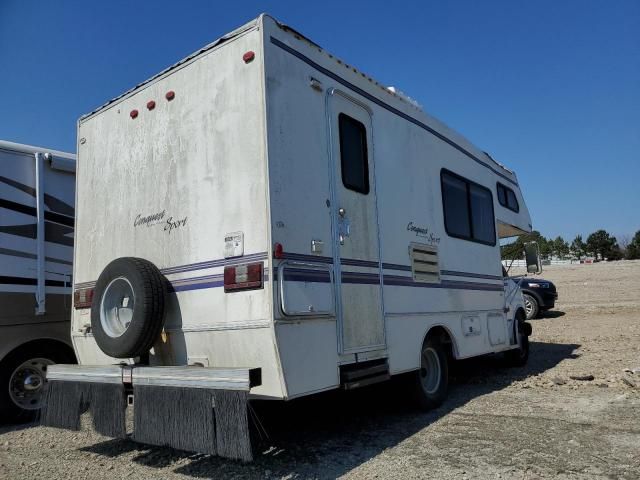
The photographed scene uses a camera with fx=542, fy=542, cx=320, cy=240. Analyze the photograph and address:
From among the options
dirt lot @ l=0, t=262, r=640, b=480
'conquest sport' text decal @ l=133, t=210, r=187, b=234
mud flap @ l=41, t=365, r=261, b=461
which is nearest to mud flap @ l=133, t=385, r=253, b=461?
mud flap @ l=41, t=365, r=261, b=461

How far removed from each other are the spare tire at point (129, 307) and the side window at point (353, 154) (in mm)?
1735

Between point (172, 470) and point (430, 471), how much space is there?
73.9 inches

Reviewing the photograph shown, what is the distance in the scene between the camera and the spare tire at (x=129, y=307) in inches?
155

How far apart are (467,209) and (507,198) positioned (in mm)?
1992

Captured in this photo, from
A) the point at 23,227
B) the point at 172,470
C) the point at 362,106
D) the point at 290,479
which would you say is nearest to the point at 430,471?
the point at 290,479

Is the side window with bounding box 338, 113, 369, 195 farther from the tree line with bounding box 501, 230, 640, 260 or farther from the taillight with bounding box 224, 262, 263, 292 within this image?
the tree line with bounding box 501, 230, 640, 260

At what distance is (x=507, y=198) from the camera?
8445 millimetres

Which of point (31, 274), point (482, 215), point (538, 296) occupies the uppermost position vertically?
point (482, 215)

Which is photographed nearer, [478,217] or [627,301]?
[478,217]

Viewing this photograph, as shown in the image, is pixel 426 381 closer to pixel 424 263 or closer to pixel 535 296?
pixel 424 263

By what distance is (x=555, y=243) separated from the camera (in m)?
81.7

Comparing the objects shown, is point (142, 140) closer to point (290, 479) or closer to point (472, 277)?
point (290, 479)

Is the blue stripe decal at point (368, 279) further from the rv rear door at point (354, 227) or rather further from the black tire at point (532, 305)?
the black tire at point (532, 305)

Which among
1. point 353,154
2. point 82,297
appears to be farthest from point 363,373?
point 82,297
